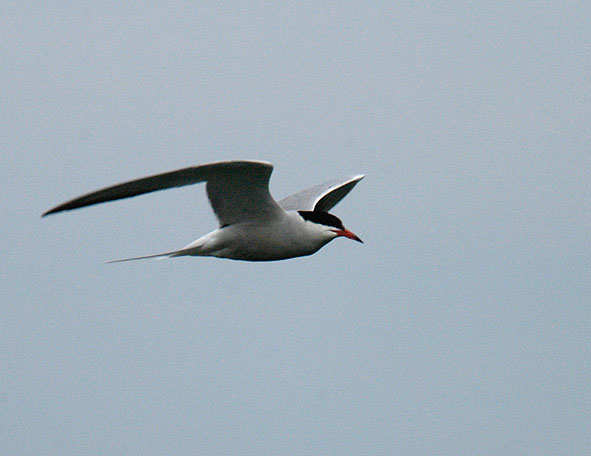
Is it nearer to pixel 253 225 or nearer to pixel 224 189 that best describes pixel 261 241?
pixel 253 225

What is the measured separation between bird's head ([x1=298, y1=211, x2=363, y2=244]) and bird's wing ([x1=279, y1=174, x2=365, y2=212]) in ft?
5.55

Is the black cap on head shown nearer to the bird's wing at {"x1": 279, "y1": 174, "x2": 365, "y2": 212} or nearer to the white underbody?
the white underbody

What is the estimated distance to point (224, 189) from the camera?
34.0 ft

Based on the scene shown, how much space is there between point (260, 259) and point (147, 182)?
2.66 m

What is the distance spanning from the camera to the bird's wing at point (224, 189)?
8688 millimetres

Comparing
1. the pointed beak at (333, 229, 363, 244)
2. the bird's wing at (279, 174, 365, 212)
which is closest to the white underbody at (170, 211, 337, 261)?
the pointed beak at (333, 229, 363, 244)

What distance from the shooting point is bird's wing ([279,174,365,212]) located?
13.6 meters

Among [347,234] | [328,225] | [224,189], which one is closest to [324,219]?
[328,225]

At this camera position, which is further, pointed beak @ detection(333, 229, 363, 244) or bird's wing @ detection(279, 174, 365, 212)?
bird's wing @ detection(279, 174, 365, 212)

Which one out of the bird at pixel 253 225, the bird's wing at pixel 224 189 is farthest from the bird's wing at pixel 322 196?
the bird's wing at pixel 224 189

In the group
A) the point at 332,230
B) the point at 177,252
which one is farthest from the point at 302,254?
the point at 177,252

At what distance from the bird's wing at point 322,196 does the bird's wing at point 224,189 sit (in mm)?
2427

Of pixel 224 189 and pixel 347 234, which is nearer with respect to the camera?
pixel 224 189

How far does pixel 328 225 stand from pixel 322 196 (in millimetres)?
2489
